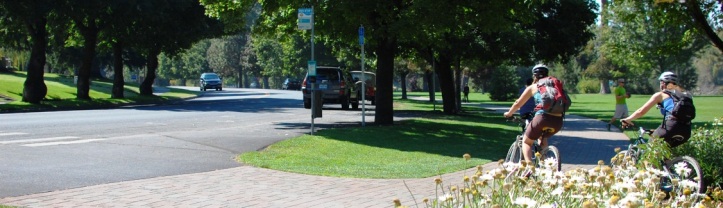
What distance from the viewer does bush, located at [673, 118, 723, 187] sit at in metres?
8.34

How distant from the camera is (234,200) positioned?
8.18 metres

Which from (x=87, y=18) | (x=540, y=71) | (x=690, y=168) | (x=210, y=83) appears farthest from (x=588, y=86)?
(x=690, y=168)

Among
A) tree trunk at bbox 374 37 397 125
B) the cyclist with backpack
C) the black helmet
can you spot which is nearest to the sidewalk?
the cyclist with backpack

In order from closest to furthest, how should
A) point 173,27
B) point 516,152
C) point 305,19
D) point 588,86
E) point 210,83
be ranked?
point 516,152, point 305,19, point 173,27, point 210,83, point 588,86

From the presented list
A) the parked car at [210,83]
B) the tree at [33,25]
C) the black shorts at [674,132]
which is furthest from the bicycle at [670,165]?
the parked car at [210,83]

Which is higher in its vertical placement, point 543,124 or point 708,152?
point 543,124

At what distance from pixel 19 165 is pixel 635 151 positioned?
772 cm

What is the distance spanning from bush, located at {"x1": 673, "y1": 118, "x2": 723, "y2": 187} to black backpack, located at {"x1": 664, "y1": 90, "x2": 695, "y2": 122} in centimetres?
61

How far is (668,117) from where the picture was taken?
26.8 feet

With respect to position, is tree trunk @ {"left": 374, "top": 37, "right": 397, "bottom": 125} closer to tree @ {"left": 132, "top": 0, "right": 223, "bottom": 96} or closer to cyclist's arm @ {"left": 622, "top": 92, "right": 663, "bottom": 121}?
cyclist's arm @ {"left": 622, "top": 92, "right": 663, "bottom": 121}

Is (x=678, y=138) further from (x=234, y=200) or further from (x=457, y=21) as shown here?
(x=457, y=21)

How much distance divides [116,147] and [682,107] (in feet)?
29.9

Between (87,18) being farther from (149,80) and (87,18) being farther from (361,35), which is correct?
(361,35)

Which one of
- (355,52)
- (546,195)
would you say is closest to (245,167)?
(546,195)
